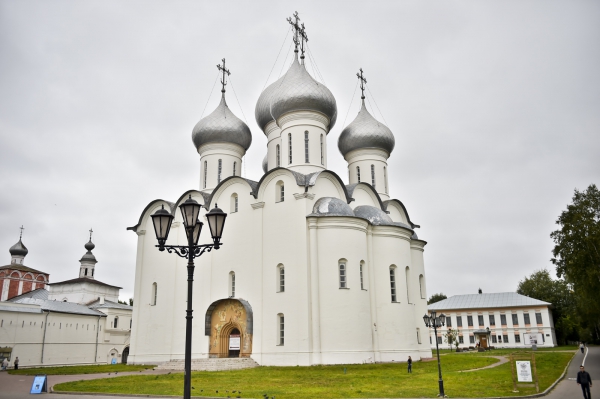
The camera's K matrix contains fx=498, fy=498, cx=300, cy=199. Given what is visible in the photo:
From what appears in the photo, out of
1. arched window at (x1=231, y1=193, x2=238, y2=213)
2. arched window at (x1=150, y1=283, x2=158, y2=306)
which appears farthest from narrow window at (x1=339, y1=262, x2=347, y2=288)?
arched window at (x1=150, y1=283, x2=158, y2=306)

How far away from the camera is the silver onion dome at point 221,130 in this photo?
1075 inches

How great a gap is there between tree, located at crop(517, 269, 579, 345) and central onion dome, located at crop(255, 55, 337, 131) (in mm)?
35216

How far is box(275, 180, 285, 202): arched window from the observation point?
21.8m

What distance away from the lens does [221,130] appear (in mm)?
27250

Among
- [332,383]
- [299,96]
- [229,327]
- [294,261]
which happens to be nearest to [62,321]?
[229,327]

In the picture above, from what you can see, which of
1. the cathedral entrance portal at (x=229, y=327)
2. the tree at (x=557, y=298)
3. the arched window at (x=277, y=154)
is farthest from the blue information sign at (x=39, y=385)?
the tree at (x=557, y=298)

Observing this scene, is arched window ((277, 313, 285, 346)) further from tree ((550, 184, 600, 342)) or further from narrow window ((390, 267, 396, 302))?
tree ((550, 184, 600, 342))

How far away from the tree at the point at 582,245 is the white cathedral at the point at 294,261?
6.47 metres

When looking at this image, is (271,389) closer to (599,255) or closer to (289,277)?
(289,277)

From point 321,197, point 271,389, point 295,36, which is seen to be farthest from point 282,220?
point 295,36

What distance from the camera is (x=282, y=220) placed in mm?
21203

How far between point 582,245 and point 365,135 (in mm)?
11849

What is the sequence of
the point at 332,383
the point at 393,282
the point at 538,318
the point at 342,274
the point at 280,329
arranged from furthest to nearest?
the point at 538,318, the point at 393,282, the point at 342,274, the point at 280,329, the point at 332,383

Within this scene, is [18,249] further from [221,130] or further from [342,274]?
[342,274]
